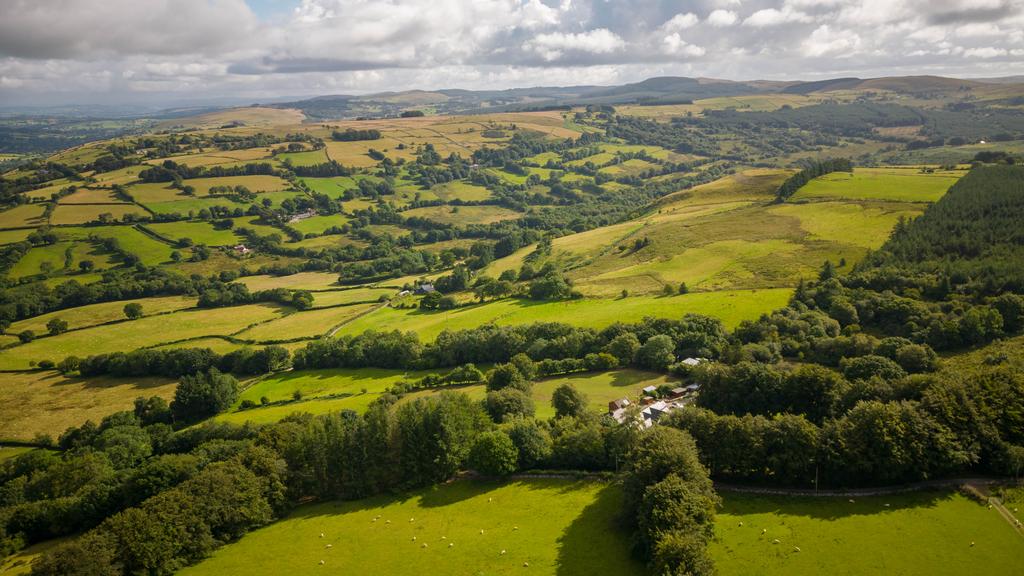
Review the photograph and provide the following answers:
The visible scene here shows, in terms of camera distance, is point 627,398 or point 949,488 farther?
point 627,398

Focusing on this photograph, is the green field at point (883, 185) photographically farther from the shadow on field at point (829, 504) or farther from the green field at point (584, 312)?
the shadow on field at point (829, 504)

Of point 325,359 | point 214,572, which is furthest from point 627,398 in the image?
point 325,359

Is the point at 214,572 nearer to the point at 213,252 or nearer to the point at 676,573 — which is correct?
the point at 676,573

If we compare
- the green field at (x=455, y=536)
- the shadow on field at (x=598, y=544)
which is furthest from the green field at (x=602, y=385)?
the shadow on field at (x=598, y=544)

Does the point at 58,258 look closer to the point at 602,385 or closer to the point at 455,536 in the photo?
the point at 602,385

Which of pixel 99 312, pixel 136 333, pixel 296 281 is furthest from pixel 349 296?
pixel 99 312
